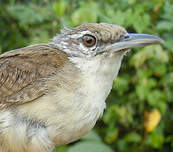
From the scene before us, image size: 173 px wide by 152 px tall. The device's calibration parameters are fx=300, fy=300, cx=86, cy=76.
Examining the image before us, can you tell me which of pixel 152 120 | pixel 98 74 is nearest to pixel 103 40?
pixel 98 74

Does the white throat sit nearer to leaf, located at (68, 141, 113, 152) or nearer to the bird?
the bird

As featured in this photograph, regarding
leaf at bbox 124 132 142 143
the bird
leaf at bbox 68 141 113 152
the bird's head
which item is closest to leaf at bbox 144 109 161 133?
leaf at bbox 124 132 142 143

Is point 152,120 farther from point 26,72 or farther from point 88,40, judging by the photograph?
point 26,72

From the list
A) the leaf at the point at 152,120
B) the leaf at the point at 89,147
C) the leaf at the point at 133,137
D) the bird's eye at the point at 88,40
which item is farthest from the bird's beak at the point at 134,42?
the leaf at the point at 133,137

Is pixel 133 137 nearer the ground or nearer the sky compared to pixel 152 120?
nearer the ground

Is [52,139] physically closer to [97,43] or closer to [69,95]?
[69,95]

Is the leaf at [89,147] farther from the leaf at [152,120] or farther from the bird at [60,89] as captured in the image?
the leaf at [152,120]

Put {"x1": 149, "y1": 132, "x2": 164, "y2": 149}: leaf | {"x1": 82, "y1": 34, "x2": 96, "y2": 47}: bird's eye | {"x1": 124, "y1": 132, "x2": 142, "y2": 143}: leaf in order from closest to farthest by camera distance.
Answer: {"x1": 82, "y1": 34, "x2": 96, "y2": 47}: bird's eye, {"x1": 149, "y1": 132, "x2": 164, "y2": 149}: leaf, {"x1": 124, "y1": 132, "x2": 142, "y2": 143}: leaf
